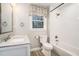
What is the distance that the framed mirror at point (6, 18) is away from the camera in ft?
4.35

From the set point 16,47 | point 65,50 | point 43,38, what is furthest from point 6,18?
point 65,50

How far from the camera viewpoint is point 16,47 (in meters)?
1.32

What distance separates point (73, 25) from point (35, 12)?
613 millimetres

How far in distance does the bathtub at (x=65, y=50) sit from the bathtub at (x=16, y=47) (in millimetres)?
461

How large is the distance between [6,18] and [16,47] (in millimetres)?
485

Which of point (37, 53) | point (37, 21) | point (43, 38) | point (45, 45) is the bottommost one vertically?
point (37, 53)

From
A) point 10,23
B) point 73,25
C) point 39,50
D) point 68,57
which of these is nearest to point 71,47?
point 68,57

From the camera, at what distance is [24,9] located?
1.36 m

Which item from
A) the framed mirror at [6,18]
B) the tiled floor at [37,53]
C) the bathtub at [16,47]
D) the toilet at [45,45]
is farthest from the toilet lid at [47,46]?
the framed mirror at [6,18]

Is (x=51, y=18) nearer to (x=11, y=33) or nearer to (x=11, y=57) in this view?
(x=11, y=33)

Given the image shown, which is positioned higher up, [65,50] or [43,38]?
[43,38]

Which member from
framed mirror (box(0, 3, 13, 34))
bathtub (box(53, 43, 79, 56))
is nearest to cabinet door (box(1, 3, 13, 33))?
framed mirror (box(0, 3, 13, 34))

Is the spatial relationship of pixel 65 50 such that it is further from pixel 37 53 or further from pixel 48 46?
pixel 37 53

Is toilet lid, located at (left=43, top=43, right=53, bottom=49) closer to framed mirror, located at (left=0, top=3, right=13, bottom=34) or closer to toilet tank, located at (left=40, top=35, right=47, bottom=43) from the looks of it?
toilet tank, located at (left=40, top=35, right=47, bottom=43)
